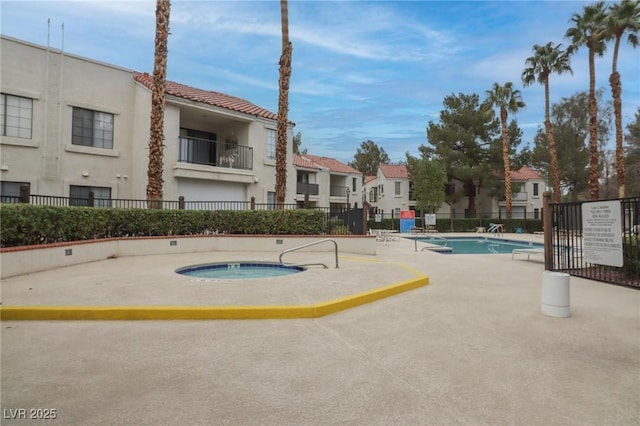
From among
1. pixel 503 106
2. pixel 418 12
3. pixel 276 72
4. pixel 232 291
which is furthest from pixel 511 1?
pixel 503 106

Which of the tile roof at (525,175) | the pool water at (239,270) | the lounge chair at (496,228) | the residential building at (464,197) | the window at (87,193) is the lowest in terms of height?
the pool water at (239,270)

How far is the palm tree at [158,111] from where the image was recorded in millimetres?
13820

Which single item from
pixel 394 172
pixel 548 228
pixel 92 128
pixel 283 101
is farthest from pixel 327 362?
pixel 394 172

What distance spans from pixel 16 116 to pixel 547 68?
3619cm

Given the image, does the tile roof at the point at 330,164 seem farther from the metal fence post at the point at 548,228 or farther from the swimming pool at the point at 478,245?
the metal fence post at the point at 548,228

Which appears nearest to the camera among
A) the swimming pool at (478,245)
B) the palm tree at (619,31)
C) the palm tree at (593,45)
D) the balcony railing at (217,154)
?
the balcony railing at (217,154)

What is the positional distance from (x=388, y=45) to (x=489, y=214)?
35591 mm

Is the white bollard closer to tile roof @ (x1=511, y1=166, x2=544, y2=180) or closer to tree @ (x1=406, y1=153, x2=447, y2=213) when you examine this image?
tree @ (x1=406, y1=153, x2=447, y2=213)

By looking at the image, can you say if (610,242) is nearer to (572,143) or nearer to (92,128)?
(92,128)

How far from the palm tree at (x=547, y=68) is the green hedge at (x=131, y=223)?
26.4 meters

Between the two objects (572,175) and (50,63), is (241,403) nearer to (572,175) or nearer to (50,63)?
(50,63)

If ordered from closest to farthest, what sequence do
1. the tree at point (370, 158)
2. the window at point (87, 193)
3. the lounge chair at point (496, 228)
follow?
the window at point (87, 193)
the lounge chair at point (496, 228)
the tree at point (370, 158)

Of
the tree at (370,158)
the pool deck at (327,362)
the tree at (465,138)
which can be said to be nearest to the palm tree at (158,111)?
the pool deck at (327,362)

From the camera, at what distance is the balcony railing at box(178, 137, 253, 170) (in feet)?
61.5
